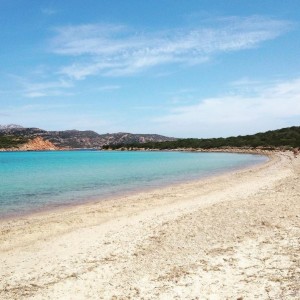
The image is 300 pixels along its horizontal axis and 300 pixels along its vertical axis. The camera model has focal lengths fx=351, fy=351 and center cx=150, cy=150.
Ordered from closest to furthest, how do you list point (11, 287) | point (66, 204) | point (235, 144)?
point (11, 287) → point (66, 204) → point (235, 144)

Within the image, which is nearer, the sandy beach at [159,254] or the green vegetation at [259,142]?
the sandy beach at [159,254]

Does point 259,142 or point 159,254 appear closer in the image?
point 159,254

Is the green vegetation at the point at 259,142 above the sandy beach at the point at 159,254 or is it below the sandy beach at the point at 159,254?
above

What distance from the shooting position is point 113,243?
404 inches

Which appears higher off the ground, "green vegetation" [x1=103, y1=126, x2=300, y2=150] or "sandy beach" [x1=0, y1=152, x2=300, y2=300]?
"green vegetation" [x1=103, y1=126, x2=300, y2=150]

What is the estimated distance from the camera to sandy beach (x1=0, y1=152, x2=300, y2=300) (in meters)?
6.67

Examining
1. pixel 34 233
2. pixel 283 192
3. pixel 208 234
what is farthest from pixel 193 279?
pixel 283 192

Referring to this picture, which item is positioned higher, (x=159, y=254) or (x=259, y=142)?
(x=259, y=142)

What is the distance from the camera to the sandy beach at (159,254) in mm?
6668

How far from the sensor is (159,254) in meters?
8.87

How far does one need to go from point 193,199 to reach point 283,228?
26.9 feet

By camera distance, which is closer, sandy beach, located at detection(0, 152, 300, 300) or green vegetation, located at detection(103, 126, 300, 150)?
sandy beach, located at detection(0, 152, 300, 300)

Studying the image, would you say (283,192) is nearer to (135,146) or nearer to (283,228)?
(283,228)

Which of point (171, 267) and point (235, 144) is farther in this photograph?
point (235, 144)
